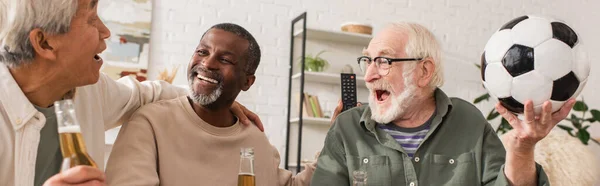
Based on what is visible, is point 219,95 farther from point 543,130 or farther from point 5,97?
point 543,130

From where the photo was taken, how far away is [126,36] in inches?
167

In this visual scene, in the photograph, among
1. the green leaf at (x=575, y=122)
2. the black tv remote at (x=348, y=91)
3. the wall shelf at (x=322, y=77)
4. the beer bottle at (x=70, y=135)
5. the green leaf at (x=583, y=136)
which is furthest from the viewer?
the green leaf at (x=575, y=122)

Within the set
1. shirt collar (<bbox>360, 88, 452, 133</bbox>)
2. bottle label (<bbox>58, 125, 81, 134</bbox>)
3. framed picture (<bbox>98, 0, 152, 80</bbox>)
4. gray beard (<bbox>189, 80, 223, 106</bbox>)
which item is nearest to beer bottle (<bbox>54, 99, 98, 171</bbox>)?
bottle label (<bbox>58, 125, 81, 134</bbox>)

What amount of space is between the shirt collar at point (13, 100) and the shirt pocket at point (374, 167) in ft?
3.17

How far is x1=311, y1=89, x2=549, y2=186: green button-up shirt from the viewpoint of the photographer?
1826 mm

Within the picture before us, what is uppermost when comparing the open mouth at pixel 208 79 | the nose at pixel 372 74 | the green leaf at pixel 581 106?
the nose at pixel 372 74

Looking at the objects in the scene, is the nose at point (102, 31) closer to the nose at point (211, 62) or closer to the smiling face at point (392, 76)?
the nose at point (211, 62)

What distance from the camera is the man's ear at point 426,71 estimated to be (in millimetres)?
2006

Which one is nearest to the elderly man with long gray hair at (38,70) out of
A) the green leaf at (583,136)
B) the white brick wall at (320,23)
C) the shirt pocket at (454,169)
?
the shirt pocket at (454,169)

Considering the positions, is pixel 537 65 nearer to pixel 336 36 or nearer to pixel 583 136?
pixel 336 36

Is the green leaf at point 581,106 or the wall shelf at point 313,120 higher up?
the green leaf at point 581,106

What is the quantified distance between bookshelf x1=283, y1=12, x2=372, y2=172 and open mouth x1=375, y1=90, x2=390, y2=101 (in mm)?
2401

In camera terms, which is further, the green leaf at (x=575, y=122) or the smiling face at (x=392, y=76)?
the green leaf at (x=575, y=122)

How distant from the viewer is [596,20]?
5.79 m
